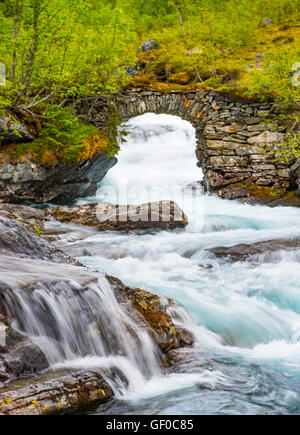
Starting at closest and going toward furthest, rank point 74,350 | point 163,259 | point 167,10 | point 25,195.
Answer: point 74,350 < point 163,259 < point 25,195 < point 167,10

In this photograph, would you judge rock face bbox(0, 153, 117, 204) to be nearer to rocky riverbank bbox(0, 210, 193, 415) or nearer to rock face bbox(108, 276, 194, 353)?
rocky riverbank bbox(0, 210, 193, 415)

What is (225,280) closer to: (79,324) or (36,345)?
(79,324)

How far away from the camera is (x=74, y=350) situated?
3078 millimetres

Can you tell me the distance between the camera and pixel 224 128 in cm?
1430

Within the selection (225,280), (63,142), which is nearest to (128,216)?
(225,280)

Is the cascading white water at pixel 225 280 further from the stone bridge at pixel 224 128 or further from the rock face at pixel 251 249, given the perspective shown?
the stone bridge at pixel 224 128

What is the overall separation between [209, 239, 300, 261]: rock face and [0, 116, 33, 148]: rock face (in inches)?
288

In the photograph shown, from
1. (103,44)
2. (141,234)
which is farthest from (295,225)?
(103,44)

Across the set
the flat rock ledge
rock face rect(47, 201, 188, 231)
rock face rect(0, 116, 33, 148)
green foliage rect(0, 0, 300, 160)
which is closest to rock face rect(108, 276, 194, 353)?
the flat rock ledge

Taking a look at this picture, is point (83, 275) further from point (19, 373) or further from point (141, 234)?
point (141, 234)

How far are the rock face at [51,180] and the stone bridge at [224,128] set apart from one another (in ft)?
7.64

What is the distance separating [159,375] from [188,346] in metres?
0.72

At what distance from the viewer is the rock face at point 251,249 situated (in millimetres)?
7074
